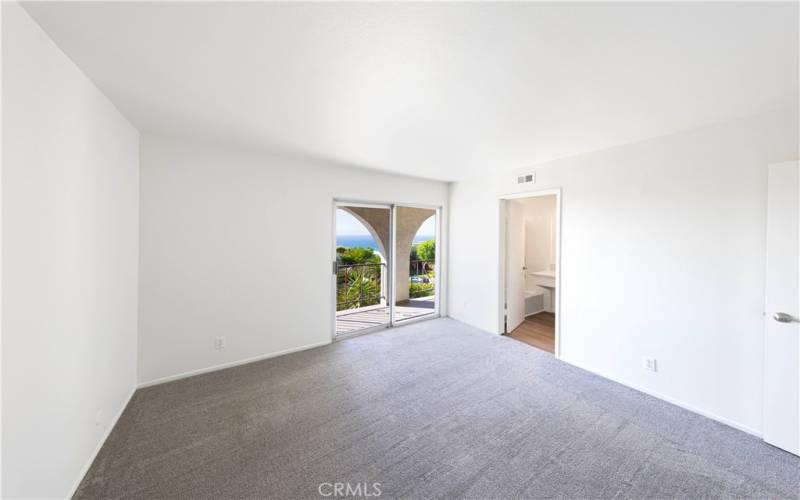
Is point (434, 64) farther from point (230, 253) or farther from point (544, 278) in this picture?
point (544, 278)

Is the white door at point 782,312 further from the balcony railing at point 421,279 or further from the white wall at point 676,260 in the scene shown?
the balcony railing at point 421,279

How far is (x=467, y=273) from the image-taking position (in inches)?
187

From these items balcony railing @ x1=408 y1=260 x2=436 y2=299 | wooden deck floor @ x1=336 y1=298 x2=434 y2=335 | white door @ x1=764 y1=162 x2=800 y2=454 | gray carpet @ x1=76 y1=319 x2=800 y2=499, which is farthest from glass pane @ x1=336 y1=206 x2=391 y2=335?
white door @ x1=764 y1=162 x2=800 y2=454

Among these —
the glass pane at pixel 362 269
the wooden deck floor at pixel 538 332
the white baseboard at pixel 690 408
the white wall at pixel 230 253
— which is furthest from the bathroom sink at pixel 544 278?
the white wall at pixel 230 253

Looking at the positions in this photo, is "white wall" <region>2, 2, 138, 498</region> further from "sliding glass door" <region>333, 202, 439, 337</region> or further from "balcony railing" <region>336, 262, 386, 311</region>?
"balcony railing" <region>336, 262, 386, 311</region>

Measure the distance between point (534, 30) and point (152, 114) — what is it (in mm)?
2807

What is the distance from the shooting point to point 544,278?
18.0ft

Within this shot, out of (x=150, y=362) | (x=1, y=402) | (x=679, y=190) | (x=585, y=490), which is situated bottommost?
(x=585, y=490)

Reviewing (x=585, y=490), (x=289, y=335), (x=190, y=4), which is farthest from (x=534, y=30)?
(x=289, y=335)

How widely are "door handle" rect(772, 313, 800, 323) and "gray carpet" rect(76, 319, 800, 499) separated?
0.91 metres

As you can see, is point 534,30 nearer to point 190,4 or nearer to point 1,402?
point 190,4

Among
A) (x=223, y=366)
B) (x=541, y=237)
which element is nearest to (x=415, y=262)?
(x=541, y=237)

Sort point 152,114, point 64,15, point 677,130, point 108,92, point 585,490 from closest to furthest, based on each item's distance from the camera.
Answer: point 64,15 → point 585,490 → point 108,92 → point 152,114 → point 677,130

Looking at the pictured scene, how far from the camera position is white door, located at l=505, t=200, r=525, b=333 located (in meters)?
4.36
